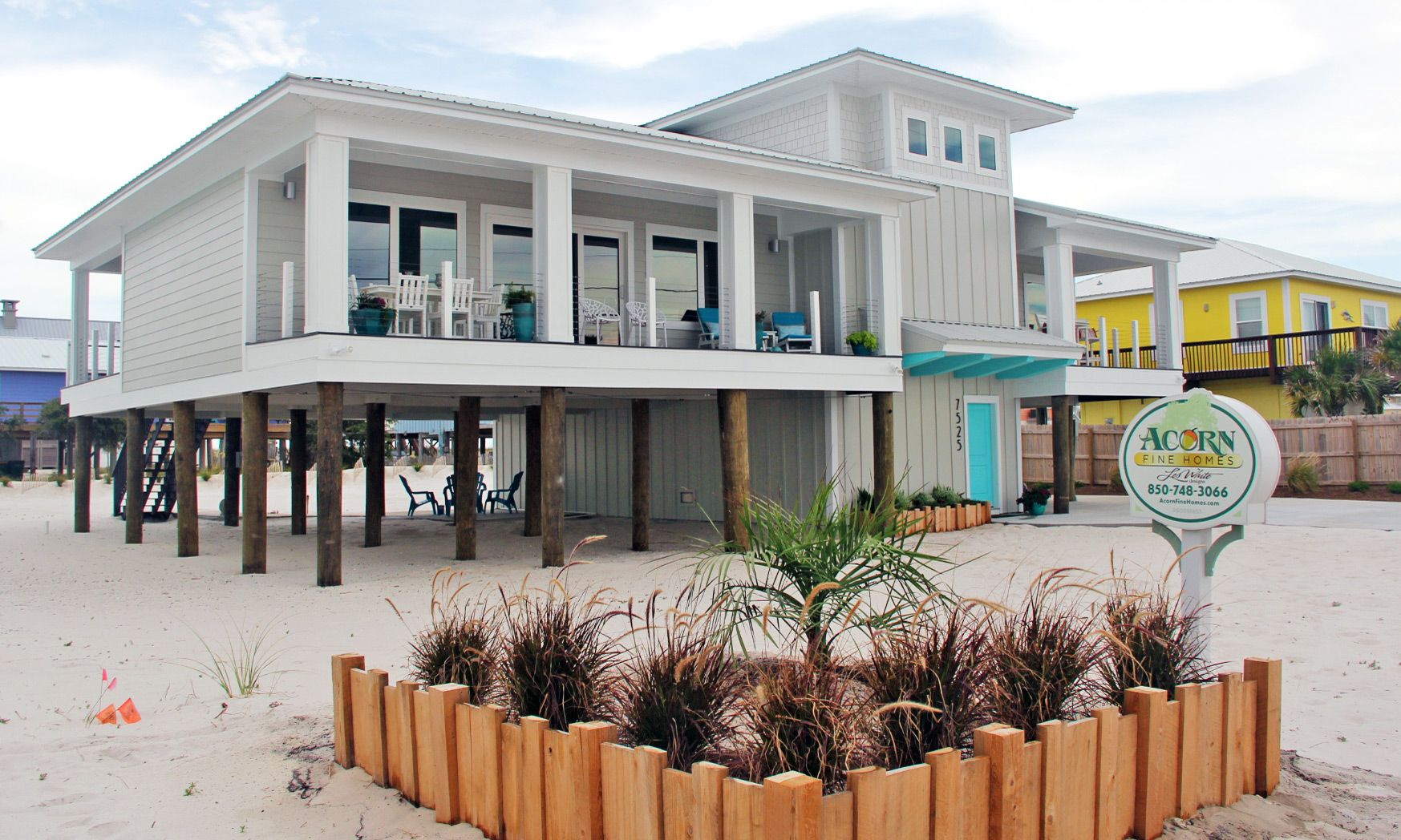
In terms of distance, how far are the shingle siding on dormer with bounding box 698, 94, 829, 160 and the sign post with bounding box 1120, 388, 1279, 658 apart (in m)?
13.0

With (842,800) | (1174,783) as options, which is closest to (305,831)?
(842,800)

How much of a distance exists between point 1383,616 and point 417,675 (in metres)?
7.53

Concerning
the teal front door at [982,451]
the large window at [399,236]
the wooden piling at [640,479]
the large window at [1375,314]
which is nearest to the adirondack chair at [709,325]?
the wooden piling at [640,479]

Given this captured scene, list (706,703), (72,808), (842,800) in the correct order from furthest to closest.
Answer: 1. (72,808)
2. (706,703)
3. (842,800)

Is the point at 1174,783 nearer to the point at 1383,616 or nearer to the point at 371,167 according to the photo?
the point at 1383,616

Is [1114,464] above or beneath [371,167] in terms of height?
beneath

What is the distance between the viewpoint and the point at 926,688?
4.29 meters

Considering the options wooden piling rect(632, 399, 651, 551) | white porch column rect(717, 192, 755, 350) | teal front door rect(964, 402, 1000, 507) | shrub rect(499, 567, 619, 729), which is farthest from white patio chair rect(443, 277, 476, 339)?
teal front door rect(964, 402, 1000, 507)

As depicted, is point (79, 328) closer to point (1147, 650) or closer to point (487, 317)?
point (487, 317)

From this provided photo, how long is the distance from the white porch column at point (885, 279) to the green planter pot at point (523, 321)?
6.04 m

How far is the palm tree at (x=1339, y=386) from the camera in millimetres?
25531

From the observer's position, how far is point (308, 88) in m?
11.3

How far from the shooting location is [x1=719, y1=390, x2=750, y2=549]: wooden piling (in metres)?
14.2

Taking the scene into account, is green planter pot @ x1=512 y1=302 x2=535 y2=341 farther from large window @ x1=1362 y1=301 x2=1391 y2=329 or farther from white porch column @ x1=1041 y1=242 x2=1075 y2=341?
large window @ x1=1362 y1=301 x2=1391 y2=329
